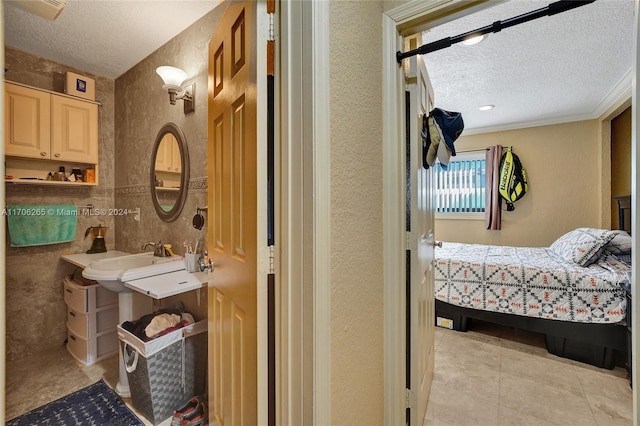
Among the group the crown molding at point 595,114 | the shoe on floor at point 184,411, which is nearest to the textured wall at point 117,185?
the shoe on floor at point 184,411

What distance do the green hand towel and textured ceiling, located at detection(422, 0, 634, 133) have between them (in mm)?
3179

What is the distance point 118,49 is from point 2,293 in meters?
2.61

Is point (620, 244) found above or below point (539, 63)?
below

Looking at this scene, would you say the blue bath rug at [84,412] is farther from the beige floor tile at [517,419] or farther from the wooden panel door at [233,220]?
the beige floor tile at [517,419]

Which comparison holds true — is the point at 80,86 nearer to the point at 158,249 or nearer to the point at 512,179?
the point at 158,249

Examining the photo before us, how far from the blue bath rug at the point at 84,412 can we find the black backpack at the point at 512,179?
15.6 ft

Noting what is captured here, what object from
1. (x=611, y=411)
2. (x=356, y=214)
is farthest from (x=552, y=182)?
(x=356, y=214)

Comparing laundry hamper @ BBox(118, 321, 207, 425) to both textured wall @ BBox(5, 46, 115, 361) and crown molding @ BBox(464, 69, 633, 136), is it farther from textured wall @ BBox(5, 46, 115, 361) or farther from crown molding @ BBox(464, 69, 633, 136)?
crown molding @ BBox(464, 69, 633, 136)

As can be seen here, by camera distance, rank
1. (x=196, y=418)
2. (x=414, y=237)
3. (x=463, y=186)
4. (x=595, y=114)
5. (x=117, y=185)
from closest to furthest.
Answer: (x=414, y=237) < (x=196, y=418) < (x=117, y=185) < (x=595, y=114) < (x=463, y=186)

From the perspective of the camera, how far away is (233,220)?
120 centimetres

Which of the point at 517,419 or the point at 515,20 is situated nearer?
the point at 515,20

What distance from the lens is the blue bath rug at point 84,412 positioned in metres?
1.68

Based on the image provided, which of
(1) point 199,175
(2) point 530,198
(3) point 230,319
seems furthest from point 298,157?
(2) point 530,198

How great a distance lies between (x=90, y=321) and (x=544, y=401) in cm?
331
